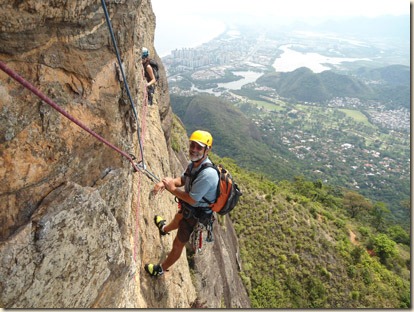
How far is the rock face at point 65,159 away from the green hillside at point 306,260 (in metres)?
13.6

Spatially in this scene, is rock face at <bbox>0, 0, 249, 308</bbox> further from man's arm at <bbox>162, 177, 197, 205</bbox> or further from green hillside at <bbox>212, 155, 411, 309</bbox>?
green hillside at <bbox>212, 155, 411, 309</bbox>

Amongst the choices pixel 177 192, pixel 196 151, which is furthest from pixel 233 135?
pixel 196 151

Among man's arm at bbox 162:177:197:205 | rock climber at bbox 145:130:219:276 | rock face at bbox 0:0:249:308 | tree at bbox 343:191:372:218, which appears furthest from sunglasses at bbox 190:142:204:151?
tree at bbox 343:191:372:218

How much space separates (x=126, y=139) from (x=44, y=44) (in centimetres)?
169

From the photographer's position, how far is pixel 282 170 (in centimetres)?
6838

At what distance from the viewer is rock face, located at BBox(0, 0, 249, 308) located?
239cm

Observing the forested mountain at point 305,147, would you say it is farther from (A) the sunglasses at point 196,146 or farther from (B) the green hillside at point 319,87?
(A) the sunglasses at point 196,146

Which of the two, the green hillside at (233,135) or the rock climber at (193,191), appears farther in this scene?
the green hillside at (233,135)

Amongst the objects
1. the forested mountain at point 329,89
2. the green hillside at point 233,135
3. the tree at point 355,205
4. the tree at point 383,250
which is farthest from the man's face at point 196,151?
the forested mountain at point 329,89

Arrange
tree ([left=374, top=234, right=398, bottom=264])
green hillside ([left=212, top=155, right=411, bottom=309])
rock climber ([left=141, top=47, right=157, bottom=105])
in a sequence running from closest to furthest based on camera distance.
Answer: rock climber ([left=141, top=47, right=157, bottom=105]) < green hillside ([left=212, top=155, right=411, bottom=309]) < tree ([left=374, top=234, right=398, bottom=264])

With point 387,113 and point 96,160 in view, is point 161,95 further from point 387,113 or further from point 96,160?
point 387,113

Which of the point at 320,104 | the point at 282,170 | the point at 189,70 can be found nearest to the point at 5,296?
the point at 282,170

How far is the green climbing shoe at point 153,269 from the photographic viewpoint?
5.06m

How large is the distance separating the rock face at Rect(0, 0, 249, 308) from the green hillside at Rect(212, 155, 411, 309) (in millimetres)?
13572
